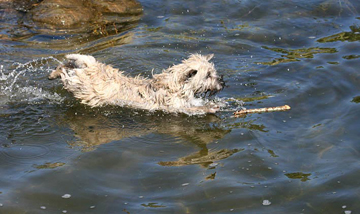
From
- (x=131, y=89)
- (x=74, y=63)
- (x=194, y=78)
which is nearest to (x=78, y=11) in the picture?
(x=74, y=63)

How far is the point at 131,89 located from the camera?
7.41 metres

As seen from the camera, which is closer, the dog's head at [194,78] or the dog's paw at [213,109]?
the dog's head at [194,78]

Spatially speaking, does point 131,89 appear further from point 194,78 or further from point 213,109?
point 213,109

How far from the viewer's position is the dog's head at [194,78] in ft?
22.9

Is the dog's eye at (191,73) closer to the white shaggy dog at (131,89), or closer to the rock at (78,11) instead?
the white shaggy dog at (131,89)

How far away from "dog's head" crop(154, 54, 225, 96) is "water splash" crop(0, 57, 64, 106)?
191 centimetres

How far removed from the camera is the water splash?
7.69 m

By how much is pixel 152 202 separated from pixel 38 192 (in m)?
1.30

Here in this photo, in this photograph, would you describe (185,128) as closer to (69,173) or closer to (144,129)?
(144,129)

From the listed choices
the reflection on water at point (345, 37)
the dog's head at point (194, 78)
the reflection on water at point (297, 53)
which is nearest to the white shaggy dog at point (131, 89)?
the dog's head at point (194, 78)

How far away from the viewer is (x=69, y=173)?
226 inches

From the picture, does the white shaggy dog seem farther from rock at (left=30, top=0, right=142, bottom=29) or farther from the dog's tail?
rock at (left=30, top=0, right=142, bottom=29)

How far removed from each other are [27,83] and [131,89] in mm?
2008

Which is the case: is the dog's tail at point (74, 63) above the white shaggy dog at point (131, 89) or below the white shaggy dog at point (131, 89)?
above
